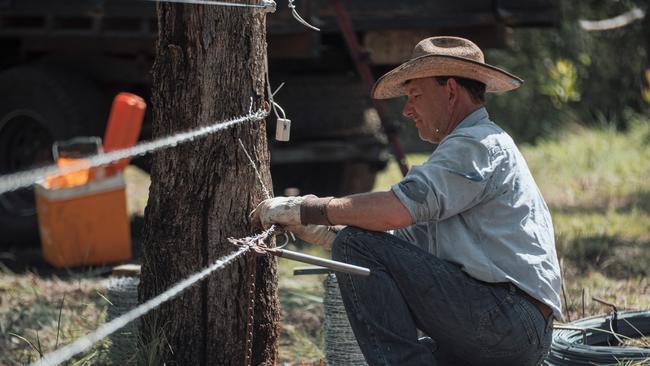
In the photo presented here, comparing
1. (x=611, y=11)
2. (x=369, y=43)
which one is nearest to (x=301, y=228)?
(x=369, y=43)

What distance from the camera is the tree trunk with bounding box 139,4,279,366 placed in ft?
12.3

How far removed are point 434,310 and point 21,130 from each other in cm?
509

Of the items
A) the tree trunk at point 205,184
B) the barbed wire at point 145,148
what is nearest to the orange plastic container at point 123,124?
the tree trunk at point 205,184

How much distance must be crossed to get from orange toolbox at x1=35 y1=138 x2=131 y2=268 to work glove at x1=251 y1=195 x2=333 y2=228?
329 cm

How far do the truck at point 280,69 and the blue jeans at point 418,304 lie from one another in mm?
3390

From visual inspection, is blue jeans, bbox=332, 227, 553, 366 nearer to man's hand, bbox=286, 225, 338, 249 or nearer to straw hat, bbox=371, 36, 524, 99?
man's hand, bbox=286, 225, 338, 249

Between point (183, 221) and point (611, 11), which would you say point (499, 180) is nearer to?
point (183, 221)

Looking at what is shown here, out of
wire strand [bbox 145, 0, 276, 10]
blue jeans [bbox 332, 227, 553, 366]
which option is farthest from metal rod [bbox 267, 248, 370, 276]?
wire strand [bbox 145, 0, 276, 10]

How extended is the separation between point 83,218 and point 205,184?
3.23 m

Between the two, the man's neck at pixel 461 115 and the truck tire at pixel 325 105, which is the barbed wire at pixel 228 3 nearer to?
the man's neck at pixel 461 115

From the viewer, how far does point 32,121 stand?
7.80 meters

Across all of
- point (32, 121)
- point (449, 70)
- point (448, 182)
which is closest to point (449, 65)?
point (449, 70)

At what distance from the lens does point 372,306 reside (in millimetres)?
3504

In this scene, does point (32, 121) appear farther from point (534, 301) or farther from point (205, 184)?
point (534, 301)
